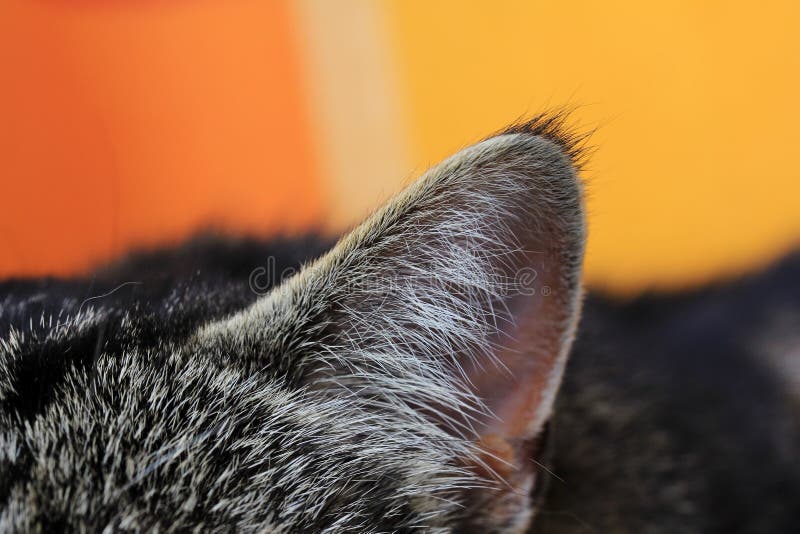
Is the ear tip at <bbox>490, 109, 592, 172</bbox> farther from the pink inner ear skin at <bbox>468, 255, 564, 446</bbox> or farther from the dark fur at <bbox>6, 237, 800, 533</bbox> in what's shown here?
the dark fur at <bbox>6, 237, 800, 533</bbox>

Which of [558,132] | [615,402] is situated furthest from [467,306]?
[615,402]

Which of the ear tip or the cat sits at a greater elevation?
the ear tip

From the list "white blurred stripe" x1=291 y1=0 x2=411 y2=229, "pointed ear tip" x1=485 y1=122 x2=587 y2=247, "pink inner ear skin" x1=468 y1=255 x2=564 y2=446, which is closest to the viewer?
"pointed ear tip" x1=485 y1=122 x2=587 y2=247

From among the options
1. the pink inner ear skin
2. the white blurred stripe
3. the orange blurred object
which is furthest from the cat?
the white blurred stripe

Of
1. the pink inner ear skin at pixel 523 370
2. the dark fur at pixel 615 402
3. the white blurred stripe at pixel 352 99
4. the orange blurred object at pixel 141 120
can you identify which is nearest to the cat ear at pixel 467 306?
the pink inner ear skin at pixel 523 370

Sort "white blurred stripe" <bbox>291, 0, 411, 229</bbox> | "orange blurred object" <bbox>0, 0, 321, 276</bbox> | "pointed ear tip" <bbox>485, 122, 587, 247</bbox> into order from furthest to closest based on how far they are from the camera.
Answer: "white blurred stripe" <bbox>291, 0, 411, 229</bbox>, "orange blurred object" <bbox>0, 0, 321, 276</bbox>, "pointed ear tip" <bbox>485, 122, 587, 247</bbox>

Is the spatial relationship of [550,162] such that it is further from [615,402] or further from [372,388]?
[615,402]

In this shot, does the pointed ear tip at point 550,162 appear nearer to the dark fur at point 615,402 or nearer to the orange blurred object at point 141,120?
the dark fur at point 615,402
